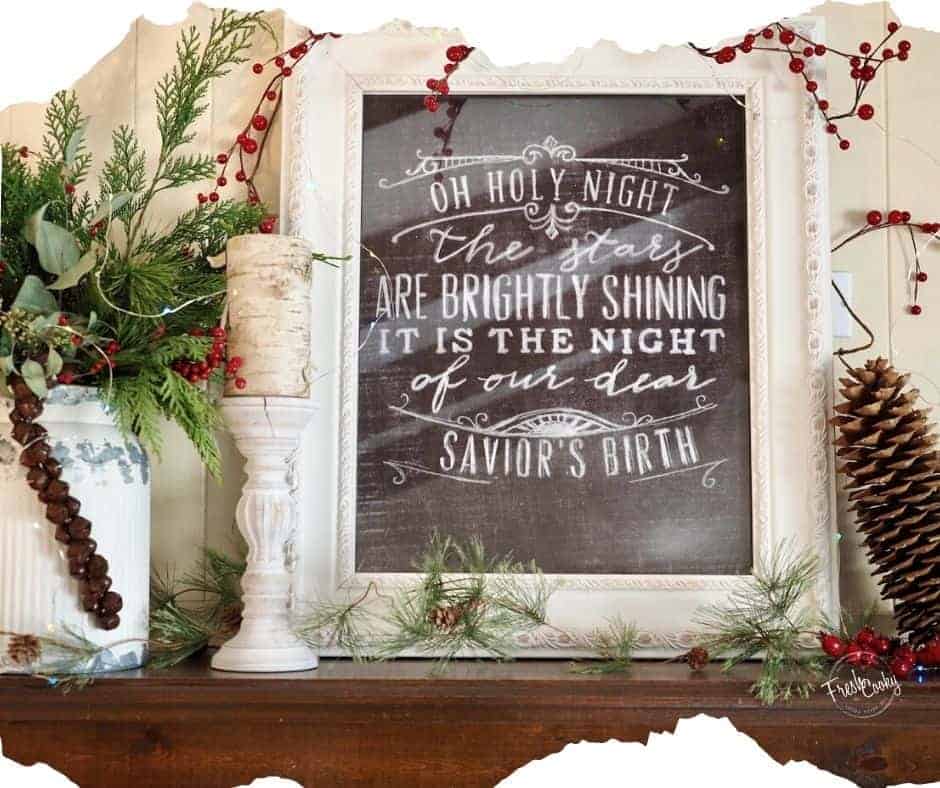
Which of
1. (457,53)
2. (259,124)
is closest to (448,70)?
(457,53)

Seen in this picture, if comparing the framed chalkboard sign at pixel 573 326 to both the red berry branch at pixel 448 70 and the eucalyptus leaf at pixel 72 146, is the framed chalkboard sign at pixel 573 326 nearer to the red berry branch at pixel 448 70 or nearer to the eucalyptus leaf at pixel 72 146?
the red berry branch at pixel 448 70

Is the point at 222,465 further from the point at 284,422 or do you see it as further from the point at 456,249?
the point at 456,249

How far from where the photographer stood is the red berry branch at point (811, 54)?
1.29 metres

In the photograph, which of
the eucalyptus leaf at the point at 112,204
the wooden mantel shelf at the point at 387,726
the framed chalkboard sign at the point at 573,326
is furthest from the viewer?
the framed chalkboard sign at the point at 573,326

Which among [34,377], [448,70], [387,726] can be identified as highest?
[448,70]

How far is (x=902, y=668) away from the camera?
1104mm

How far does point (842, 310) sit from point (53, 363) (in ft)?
2.96

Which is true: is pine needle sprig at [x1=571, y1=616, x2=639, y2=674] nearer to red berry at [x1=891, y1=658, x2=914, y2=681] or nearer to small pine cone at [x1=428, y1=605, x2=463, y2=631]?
small pine cone at [x1=428, y1=605, x2=463, y2=631]

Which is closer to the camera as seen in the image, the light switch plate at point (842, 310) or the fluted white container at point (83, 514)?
the fluted white container at point (83, 514)

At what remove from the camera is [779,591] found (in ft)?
3.99

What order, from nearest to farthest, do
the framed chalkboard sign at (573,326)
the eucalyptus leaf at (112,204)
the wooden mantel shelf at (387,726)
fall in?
1. the wooden mantel shelf at (387,726)
2. the eucalyptus leaf at (112,204)
3. the framed chalkboard sign at (573,326)

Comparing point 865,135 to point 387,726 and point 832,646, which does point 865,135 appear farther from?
point 387,726

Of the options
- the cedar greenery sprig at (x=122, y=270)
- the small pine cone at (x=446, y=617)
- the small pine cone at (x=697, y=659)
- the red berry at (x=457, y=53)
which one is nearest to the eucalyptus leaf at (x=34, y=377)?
the cedar greenery sprig at (x=122, y=270)
